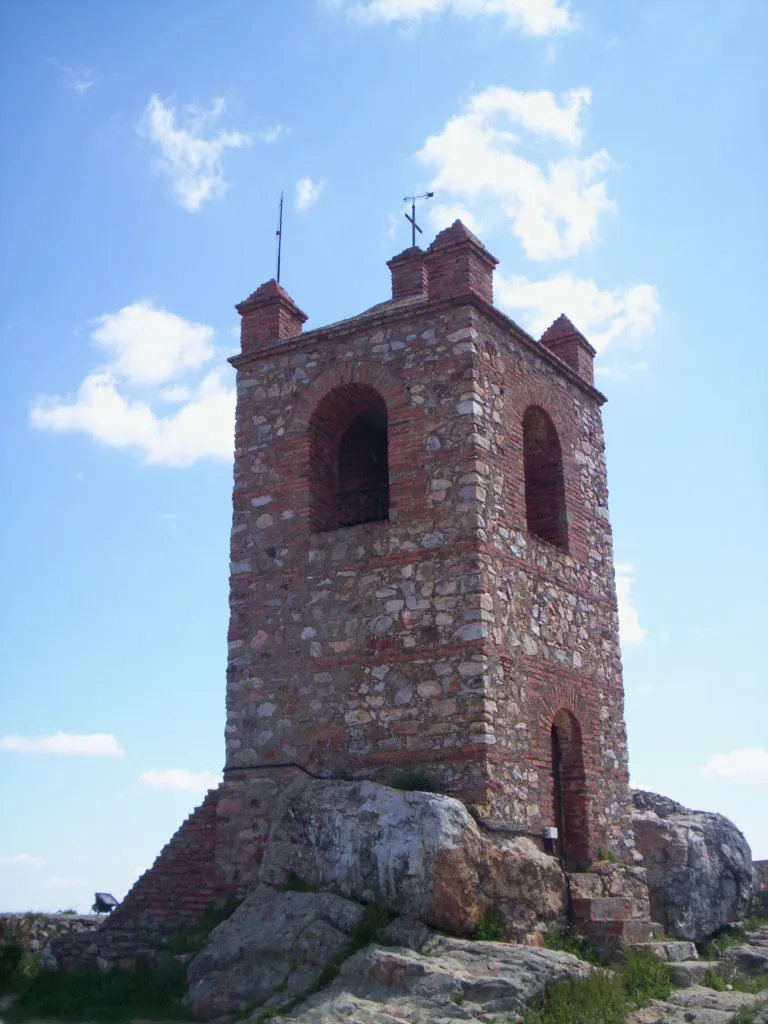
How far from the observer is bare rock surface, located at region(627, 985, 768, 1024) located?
907cm

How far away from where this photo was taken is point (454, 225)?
42.4 feet

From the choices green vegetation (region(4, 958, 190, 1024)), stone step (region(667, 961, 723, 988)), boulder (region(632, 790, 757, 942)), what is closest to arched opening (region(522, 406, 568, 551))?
boulder (region(632, 790, 757, 942))

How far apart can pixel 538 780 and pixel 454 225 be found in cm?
632

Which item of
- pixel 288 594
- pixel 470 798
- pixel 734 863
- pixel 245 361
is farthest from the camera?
pixel 734 863

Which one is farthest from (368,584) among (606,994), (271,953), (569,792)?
(606,994)

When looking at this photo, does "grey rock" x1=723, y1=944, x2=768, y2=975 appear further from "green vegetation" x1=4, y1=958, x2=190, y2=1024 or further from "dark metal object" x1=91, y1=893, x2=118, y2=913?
"dark metal object" x1=91, y1=893, x2=118, y2=913

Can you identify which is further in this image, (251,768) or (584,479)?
(584,479)

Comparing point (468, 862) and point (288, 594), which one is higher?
point (288, 594)

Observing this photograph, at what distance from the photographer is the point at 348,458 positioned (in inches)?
560

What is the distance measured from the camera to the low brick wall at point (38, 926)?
499 inches

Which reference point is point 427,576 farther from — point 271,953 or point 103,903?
point 103,903

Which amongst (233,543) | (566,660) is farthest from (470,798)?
(233,543)

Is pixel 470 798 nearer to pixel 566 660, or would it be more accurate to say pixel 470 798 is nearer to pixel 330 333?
pixel 566 660

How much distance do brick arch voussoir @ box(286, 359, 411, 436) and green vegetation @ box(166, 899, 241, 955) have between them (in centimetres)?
530
